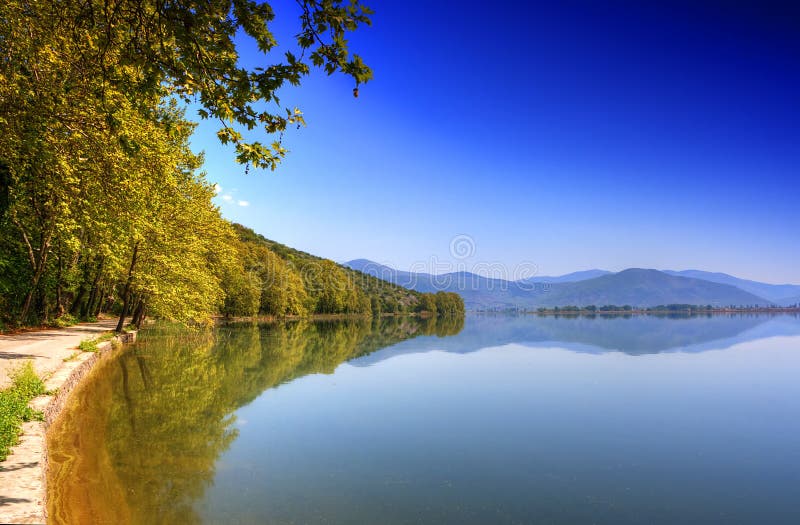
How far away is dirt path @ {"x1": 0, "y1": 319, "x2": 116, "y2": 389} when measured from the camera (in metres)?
13.6

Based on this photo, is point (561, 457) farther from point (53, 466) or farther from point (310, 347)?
point (310, 347)

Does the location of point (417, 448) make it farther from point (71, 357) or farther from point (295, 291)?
point (295, 291)

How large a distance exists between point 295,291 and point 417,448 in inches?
2799

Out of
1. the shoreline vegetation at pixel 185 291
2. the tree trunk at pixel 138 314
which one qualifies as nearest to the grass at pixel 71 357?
the shoreline vegetation at pixel 185 291

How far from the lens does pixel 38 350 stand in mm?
17688

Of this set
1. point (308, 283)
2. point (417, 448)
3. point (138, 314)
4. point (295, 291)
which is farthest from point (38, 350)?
point (308, 283)

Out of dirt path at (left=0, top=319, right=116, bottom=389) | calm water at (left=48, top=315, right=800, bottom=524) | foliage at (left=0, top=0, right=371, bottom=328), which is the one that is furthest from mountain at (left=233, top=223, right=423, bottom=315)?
calm water at (left=48, top=315, right=800, bottom=524)

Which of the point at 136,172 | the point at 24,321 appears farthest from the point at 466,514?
the point at 24,321

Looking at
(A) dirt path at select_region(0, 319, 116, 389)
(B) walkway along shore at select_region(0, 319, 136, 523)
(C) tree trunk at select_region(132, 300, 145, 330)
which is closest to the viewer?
(B) walkway along shore at select_region(0, 319, 136, 523)

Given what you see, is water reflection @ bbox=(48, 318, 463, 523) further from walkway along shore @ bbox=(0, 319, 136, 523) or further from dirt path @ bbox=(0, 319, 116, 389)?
dirt path @ bbox=(0, 319, 116, 389)

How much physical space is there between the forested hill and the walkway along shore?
38109 mm

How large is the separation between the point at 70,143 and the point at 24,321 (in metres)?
17.6

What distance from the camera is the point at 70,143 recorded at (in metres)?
14.5

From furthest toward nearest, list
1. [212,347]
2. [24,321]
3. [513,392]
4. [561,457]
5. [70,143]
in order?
1. [212,347]
2. [24,321]
3. [513,392]
4. [70,143]
5. [561,457]
